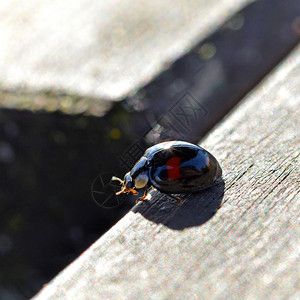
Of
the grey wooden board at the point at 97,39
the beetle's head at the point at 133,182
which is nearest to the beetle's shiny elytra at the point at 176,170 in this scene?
the beetle's head at the point at 133,182

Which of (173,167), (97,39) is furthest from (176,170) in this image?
(97,39)

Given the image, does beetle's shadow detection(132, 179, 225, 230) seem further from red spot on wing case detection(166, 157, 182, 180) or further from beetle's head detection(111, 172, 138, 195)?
beetle's head detection(111, 172, 138, 195)

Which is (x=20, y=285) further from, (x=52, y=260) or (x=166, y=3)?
(x=166, y=3)

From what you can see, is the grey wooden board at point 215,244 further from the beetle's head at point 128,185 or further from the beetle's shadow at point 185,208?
the beetle's head at point 128,185

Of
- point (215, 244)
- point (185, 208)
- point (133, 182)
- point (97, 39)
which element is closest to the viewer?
point (215, 244)

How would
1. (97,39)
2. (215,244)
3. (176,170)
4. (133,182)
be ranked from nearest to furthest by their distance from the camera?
(215,244) → (176,170) → (133,182) → (97,39)

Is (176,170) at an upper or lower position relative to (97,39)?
lower

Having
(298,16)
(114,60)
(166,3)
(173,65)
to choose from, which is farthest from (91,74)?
(298,16)

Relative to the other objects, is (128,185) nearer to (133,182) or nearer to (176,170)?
(133,182)
